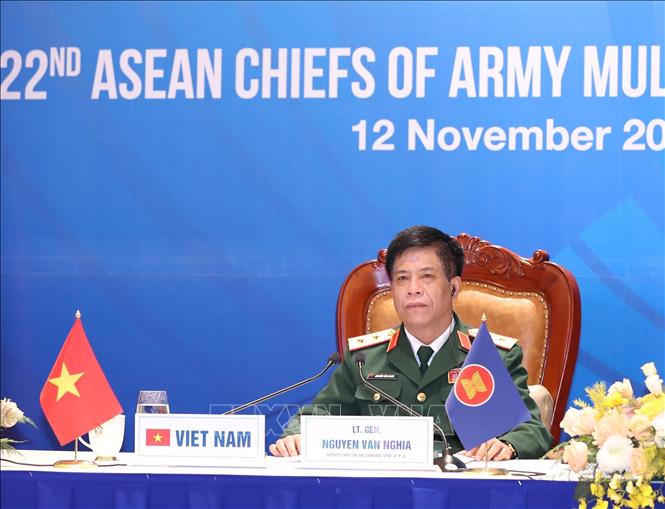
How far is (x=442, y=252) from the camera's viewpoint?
316 centimetres

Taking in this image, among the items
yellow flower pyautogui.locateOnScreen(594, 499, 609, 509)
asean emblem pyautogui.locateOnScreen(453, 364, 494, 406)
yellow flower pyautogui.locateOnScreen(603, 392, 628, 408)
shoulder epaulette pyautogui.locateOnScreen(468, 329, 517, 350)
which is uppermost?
shoulder epaulette pyautogui.locateOnScreen(468, 329, 517, 350)

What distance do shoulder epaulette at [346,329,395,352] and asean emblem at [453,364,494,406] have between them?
870mm

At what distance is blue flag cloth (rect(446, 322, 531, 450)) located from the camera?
2.24 meters

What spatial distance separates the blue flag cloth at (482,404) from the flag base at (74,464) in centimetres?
78

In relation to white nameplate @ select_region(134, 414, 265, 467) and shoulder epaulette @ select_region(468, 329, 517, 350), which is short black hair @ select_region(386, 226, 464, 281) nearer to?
shoulder epaulette @ select_region(468, 329, 517, 350)

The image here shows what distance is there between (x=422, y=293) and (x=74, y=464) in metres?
1.20

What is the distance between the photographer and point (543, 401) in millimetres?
3168

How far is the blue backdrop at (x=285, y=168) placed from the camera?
3.86 metres

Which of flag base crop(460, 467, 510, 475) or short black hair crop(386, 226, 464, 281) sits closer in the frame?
flag base crop(460, 467, 510, 475)

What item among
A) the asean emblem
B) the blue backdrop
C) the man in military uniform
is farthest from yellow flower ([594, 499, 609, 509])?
the blue backdrop

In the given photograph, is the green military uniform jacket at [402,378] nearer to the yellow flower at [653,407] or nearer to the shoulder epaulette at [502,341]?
the shoulder epaulette at [502,341]

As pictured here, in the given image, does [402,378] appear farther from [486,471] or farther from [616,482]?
[616,482]

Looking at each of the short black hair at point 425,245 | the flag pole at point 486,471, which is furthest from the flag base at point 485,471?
the short black hair at point 425,245

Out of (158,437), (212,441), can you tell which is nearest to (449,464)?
(212,441)
